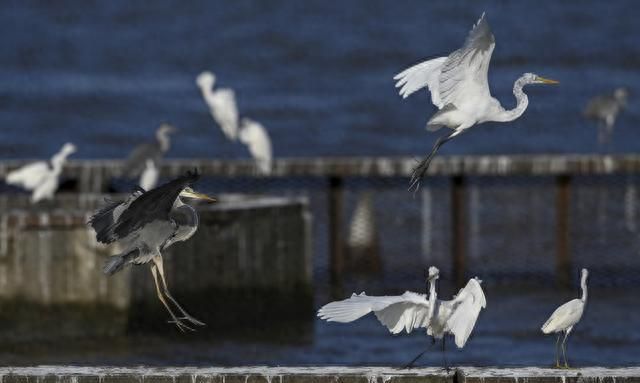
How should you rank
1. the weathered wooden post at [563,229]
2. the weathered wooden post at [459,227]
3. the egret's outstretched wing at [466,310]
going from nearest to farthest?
the egret's outstretched wing at [466,310] < the weathered wooden post at [459,227] < the weathered wooden post at [563,229]

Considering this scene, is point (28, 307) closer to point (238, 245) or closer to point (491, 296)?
point (238, 245)

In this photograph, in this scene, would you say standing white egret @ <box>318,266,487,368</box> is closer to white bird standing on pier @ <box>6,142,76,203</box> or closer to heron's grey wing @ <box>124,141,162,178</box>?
white bird standing on pier @ <box>6,142,76,203</box>

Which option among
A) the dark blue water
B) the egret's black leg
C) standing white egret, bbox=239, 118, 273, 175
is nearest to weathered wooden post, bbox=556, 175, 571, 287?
standing white egret, bbox=239, 118, 273, 175

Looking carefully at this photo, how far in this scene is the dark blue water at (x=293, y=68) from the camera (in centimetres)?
2630

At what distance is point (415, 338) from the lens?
486 inches

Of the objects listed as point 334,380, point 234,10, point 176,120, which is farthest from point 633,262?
point 234,10

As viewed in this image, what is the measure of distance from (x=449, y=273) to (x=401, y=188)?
406 centimetres

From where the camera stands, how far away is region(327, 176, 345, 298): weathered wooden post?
51.3ft

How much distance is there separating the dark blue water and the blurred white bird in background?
32.6 ft

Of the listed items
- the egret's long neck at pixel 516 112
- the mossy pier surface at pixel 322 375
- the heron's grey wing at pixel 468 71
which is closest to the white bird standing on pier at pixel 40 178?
the heron's grey wing at pixel 468 71

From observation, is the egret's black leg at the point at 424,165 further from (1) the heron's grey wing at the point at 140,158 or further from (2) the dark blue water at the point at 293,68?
(2) the dark blue water at the point at 293,68

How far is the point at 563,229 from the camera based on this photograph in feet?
52.1

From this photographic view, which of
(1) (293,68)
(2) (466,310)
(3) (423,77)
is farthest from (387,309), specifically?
(1) (293,68)

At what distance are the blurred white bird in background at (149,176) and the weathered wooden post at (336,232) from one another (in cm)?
207
